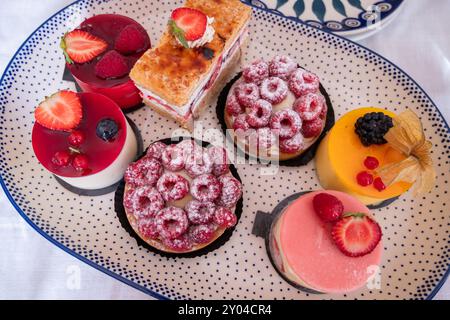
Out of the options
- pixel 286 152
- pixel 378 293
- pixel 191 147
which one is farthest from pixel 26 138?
pixel 378 293

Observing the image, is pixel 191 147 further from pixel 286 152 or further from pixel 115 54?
pixel 115 54

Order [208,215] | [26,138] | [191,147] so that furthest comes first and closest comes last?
[26,138] → [191,147] → [208,215]

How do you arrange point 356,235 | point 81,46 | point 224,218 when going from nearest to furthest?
1. point 356,235
2. point 224,218
3. point 81,46

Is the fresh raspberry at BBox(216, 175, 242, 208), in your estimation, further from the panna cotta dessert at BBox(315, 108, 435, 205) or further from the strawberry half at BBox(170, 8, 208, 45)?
the strawberry half at BBox(170, 8, 208, 45)

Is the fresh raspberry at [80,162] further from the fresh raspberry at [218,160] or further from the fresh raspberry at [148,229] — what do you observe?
the fresh raspberry at [218,160]

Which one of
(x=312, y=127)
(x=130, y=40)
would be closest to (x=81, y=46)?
(x=130, y=40)

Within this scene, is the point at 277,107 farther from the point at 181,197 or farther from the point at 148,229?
the point at 148,229

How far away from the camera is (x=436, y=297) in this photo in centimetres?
198

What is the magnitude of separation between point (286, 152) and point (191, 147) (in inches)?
17.7

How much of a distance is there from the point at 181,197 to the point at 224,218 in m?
0.21

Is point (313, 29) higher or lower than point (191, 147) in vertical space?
higher

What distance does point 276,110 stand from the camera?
1.94 metres

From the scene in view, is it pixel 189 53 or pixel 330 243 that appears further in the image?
pixel 189 53

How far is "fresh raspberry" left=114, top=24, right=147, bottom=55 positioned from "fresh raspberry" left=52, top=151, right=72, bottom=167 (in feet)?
1.86
